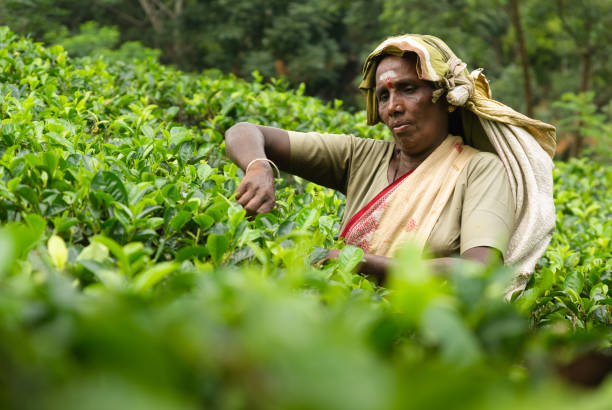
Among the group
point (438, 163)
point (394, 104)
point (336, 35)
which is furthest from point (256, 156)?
point (336, 35)

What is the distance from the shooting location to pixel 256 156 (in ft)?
6.56

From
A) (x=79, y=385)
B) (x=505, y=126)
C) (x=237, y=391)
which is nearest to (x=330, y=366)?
(x=237, y=391)

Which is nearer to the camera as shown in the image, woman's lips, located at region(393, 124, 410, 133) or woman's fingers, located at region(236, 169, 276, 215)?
woman's fingers, located at region(236, 169, 276, 215)

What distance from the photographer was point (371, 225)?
79.4 inches

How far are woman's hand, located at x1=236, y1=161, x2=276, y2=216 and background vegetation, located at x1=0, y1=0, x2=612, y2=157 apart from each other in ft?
30.2

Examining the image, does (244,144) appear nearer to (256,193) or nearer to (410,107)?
(256,193)

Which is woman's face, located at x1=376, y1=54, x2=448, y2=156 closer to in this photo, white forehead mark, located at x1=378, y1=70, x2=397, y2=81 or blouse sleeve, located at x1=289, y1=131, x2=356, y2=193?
white forehead mark, located at x1=378, y1=70, x2=397, y2=81

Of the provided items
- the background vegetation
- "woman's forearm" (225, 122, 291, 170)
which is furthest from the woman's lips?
the background vegetation

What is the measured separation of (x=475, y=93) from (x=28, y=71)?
80.1 inches

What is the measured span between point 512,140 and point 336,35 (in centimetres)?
1731

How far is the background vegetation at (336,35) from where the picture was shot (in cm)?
1173

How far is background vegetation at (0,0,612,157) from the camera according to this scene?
11.7m

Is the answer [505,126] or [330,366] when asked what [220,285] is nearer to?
[330,366]

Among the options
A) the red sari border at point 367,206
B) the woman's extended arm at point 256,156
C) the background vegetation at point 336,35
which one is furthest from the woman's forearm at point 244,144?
the background vegetation at point 336,35
